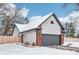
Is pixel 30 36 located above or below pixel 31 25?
below

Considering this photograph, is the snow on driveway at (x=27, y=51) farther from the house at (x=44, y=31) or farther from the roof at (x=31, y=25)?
the roof at (x=31, y=25)

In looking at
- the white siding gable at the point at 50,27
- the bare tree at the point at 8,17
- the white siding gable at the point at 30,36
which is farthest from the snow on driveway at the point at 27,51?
the white siding gable at the point at 50,27

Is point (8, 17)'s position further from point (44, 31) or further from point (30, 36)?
point (44, 31)

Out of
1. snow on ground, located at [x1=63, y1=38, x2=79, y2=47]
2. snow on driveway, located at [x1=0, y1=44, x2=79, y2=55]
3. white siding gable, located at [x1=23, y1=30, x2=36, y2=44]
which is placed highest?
white siding gable, located at [x1=23, y1=30, x2=36, y2=44]

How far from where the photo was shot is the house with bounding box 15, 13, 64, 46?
5772mm

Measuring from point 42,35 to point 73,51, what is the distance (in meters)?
0.89

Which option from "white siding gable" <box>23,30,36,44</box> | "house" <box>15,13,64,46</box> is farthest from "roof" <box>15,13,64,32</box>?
"white siding gable" <box>23,30,36,44</box>

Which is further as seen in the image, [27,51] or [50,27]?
[50,27]

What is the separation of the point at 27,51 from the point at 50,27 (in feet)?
2.67

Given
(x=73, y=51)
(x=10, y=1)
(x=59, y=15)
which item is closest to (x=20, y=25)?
(x=10, y=1)

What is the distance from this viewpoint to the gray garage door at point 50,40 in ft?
19.4

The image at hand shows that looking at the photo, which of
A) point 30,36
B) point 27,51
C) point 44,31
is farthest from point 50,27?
point 27,51

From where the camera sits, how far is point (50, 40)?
19.7 feet

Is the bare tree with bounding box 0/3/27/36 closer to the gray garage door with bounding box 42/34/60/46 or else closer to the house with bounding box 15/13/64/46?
the house with bounding box 15/13/64/46
